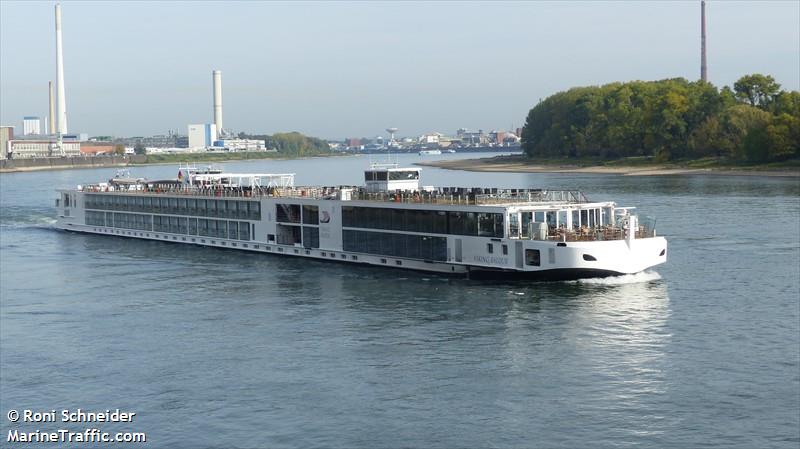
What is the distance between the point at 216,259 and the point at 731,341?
4090 cm

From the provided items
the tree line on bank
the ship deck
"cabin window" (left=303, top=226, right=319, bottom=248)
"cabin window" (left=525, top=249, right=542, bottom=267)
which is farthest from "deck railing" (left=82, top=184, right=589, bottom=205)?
the tree line on bank

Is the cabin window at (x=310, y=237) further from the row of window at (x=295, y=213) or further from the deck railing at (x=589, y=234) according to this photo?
the deck railing at (x=589, y=234)

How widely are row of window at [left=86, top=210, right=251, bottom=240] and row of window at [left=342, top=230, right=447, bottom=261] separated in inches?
502

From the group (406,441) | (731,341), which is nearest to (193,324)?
(406,441)

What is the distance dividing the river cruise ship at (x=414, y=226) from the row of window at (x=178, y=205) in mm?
104

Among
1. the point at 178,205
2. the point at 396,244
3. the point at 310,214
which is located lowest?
the point at 396,244

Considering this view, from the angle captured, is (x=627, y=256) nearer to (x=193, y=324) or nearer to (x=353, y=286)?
(x=353, y=286)

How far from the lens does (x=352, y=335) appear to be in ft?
140

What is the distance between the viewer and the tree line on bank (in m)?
146

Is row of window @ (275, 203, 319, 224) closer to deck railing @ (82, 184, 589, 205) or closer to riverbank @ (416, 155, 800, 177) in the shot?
deck railing @ (82, 184, 589, 205)

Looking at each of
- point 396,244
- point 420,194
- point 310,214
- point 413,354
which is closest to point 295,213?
point 310,214

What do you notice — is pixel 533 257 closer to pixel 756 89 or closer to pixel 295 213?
pixel 295 213

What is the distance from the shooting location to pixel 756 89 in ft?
559

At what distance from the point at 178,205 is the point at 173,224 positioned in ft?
5.59
